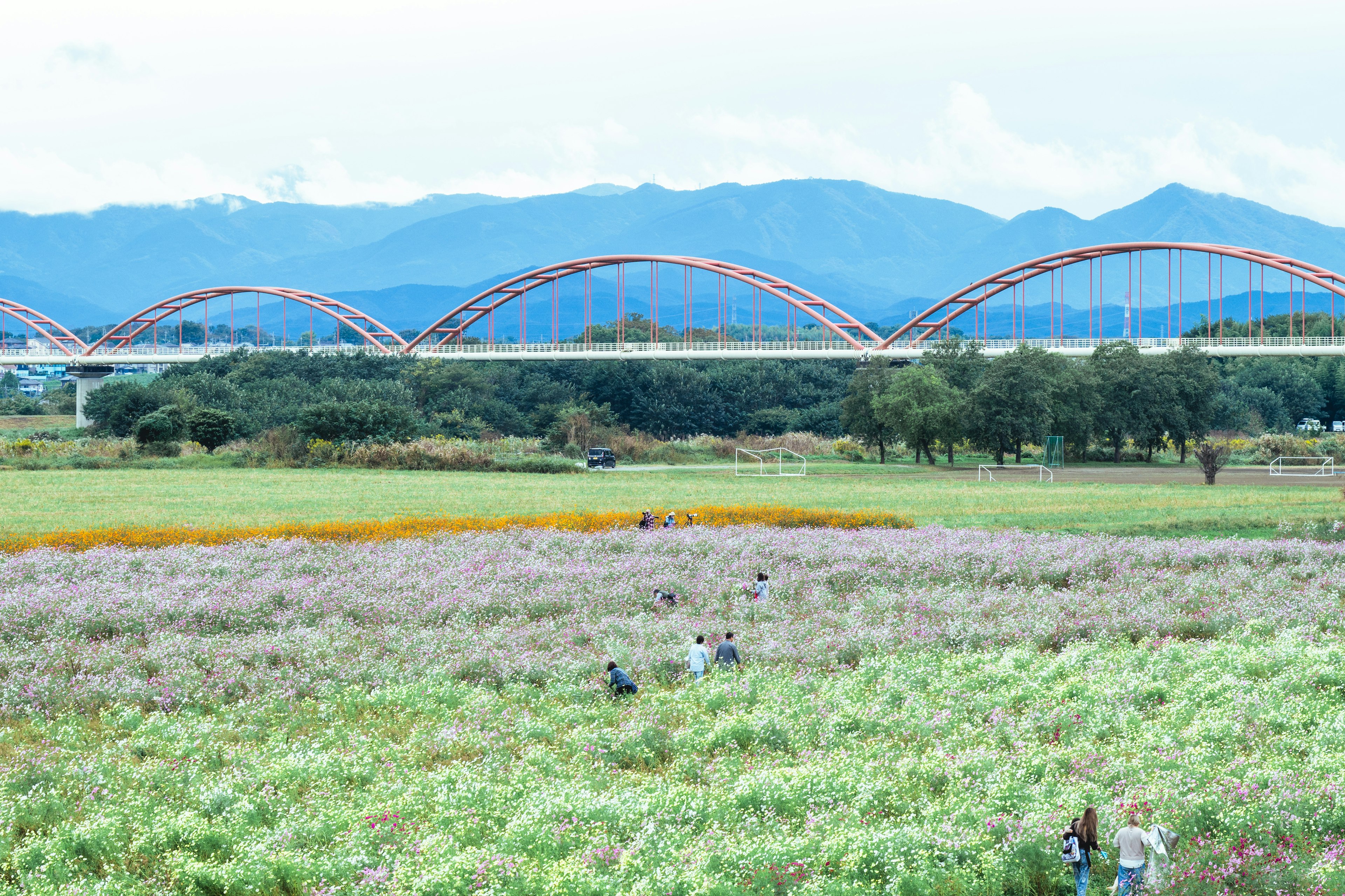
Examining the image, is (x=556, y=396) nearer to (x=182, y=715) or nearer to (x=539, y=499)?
(x=539, y=499)

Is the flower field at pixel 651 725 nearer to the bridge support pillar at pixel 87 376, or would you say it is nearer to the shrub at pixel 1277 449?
the shrub at pixel 1277 449

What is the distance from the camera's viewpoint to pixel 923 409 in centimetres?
7231

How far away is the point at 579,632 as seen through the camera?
20.2 metres

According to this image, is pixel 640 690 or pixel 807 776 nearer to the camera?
pixel 807 776

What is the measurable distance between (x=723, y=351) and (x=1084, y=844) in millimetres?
105519

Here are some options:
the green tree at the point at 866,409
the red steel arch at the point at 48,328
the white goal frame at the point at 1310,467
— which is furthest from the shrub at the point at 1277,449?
the red steel arch at the point at 48,328

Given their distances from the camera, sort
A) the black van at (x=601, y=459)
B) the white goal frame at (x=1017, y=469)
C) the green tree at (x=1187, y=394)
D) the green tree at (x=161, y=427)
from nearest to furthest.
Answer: the white goal frame at (x=1017, y=469)
the black van at (x=601, y=459)
the green tree at (x=161, y=427)
the green tree at (x=1187, y=394)

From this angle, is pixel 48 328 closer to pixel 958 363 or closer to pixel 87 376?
pixel 87 376

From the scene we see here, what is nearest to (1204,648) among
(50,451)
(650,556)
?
(650,556)

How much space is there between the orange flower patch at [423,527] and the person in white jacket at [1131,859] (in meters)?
23.7

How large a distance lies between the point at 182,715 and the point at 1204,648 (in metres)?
15.4

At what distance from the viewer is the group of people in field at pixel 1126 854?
994cm

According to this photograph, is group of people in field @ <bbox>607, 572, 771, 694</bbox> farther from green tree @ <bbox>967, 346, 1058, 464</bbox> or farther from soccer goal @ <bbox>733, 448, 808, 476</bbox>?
green tree @ <bbox>967, 346, 1058, 464</bbox>

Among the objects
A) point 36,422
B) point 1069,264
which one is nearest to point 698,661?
point 1069,264
